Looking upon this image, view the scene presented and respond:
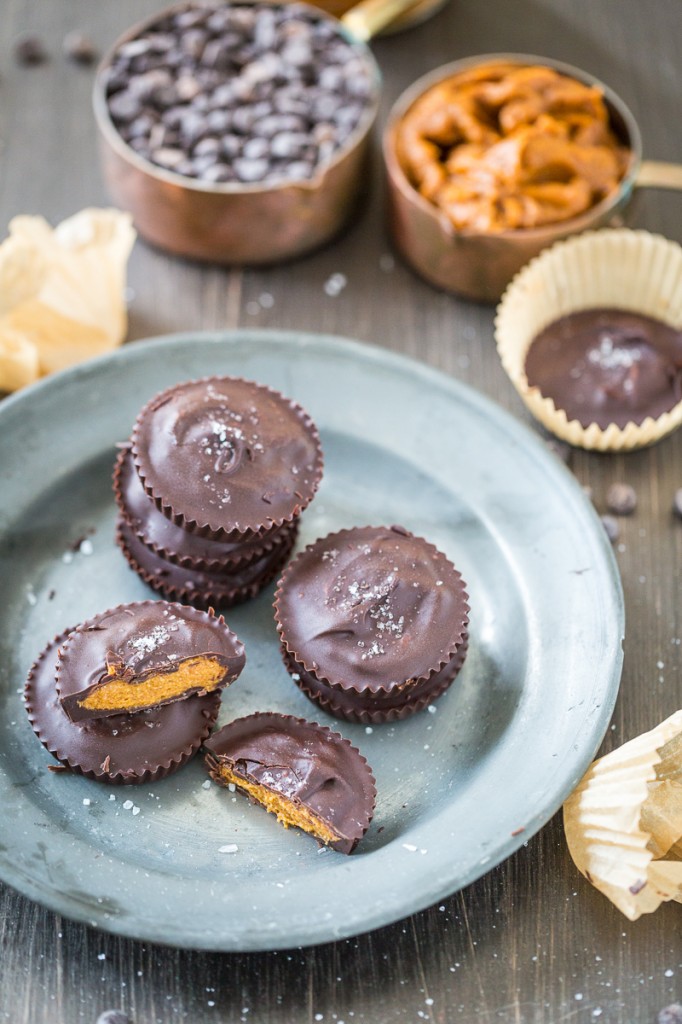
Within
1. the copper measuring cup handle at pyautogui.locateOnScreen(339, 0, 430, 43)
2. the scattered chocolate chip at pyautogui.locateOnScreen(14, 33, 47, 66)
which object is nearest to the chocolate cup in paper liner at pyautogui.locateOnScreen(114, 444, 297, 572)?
the copper measuring cup handle at pyautogui.locateOnScreen(339, 0, 430, 43)

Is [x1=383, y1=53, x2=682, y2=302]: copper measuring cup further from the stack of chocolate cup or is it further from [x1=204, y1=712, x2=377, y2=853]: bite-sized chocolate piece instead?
[x1=204, y1=712, x2=377, y2=853]: bite-sized chocolate piece

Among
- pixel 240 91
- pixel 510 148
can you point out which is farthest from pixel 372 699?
pixel 240 91

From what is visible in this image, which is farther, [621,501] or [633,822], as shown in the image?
[621,501]

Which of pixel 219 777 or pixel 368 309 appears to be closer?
pixel 219 777

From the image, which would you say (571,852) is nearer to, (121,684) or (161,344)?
(121,684)

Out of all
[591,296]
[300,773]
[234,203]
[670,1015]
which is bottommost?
[670,1015]

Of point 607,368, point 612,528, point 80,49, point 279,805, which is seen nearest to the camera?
point 279,805

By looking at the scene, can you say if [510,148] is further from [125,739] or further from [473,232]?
[125,739]

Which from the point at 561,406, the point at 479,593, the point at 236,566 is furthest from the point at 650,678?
the point at 236,566
